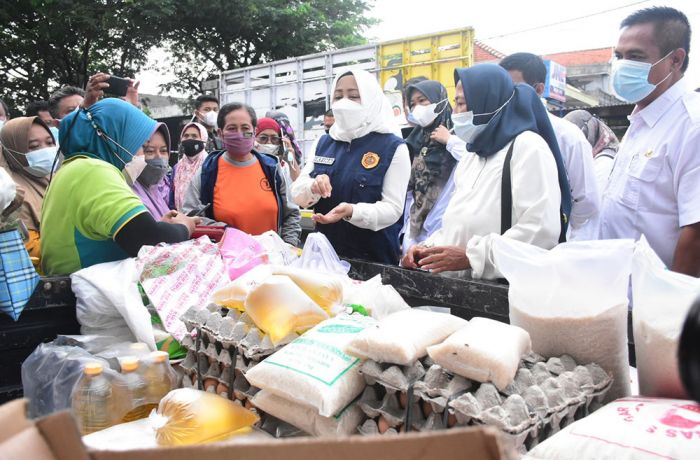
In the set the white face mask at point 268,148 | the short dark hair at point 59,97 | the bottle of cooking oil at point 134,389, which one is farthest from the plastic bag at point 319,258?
the short dark hair at point 59,97

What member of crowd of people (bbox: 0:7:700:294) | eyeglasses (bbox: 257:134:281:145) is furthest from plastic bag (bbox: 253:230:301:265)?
eyeglasses (bbox: 257:134:281:145)

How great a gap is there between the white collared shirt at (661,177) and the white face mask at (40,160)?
129 inches

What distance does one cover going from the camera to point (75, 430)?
0.54 meters

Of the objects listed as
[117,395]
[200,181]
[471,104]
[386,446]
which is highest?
[471,104]

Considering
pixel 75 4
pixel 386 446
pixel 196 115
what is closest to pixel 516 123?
pixel 386 446

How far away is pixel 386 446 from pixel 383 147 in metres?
2.47

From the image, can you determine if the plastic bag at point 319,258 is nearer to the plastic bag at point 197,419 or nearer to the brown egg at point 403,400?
the plastic bag at point 197,419

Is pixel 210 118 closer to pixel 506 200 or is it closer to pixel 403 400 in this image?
pixel 506 200

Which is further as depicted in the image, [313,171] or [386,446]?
[313,171]

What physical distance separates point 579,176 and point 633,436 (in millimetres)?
2312

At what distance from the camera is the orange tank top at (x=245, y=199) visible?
3039 mm

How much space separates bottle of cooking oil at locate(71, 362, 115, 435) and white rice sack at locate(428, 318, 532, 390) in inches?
37.7

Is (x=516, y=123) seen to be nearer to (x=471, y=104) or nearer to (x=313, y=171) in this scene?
(x=471, y=104)

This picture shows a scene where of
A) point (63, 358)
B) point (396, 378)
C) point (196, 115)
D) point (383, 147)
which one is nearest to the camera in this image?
point (396, 378)
